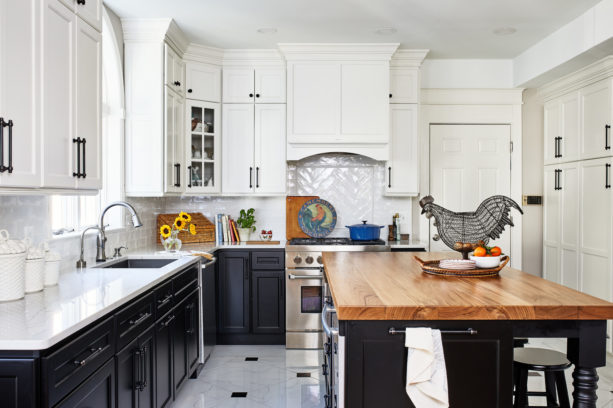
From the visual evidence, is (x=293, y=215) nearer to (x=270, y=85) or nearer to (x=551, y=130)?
(x=270, y=85)

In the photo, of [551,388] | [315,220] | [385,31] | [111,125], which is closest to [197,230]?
[315,220]

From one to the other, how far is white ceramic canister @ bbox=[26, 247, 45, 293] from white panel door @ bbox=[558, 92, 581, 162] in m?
4.40

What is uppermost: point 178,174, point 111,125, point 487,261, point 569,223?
point 111,125

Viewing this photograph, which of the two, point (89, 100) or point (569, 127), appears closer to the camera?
point (89, 100)

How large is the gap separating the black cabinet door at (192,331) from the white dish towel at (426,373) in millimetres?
1947

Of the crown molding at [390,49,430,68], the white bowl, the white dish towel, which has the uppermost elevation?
the crown molding at [390,49,430,68]

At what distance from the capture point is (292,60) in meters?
4.62

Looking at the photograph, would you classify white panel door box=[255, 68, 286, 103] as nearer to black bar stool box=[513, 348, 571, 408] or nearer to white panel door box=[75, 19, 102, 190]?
white panel door box=[75, 19, 102, 190]

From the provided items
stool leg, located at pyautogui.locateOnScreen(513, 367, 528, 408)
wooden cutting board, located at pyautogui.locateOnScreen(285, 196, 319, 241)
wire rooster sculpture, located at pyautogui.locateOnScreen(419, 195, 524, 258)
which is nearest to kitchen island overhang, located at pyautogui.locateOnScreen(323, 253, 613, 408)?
stool leg, located at pyautogui.locateOnScreen(513, 367, 528, 408)

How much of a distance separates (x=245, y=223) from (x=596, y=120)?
3.28m

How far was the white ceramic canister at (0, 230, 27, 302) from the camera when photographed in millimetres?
2002

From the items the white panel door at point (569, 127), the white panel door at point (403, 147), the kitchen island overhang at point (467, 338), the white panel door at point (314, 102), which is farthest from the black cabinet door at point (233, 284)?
the white panel door at point (569, 127)

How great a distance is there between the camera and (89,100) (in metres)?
2.51

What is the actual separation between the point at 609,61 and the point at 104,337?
4154mm
